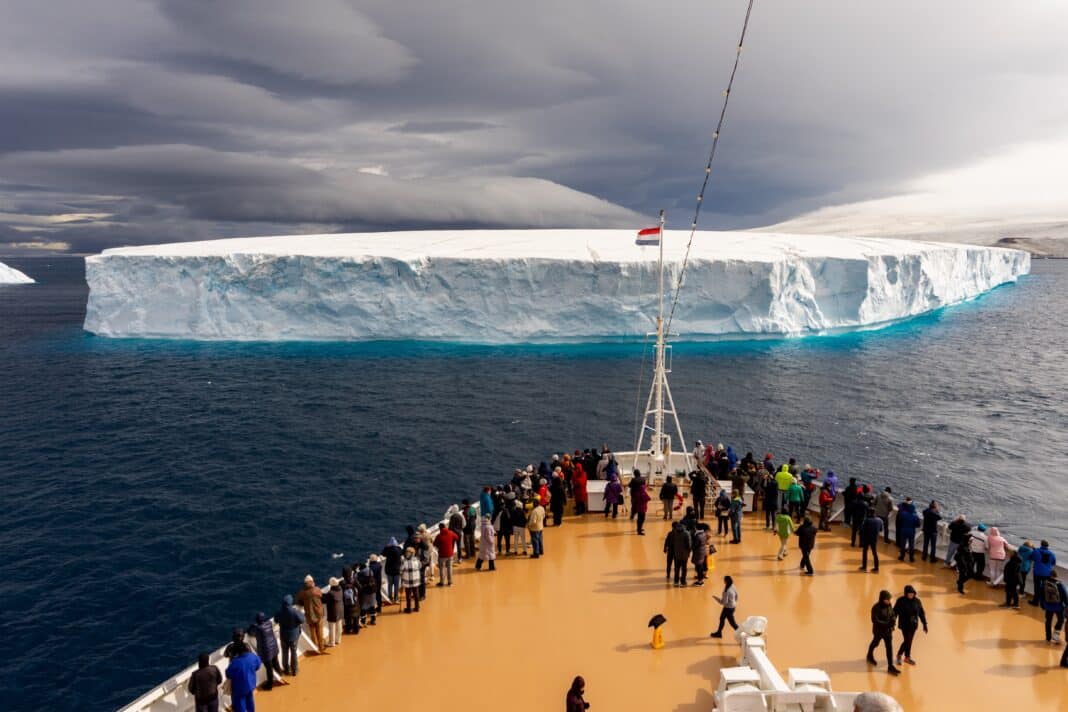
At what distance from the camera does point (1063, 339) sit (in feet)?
169

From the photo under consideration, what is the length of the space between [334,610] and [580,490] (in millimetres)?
5867

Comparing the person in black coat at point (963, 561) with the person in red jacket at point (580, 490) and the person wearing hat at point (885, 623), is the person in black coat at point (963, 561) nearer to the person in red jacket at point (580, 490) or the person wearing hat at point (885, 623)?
the person wearing hat at point (885, 623)

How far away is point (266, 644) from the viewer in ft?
25.9

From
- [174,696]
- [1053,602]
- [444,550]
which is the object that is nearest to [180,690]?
[174,696]

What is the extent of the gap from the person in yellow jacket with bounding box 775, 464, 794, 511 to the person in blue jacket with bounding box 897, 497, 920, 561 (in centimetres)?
191

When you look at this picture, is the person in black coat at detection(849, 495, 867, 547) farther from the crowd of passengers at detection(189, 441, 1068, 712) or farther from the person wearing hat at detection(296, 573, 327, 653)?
the person wearing hat at detection(296, 573, 327, 653)

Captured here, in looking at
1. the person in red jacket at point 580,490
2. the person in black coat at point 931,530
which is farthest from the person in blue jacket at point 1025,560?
the person in red jacket at point 580,490

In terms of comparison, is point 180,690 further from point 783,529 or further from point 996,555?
point 996,555

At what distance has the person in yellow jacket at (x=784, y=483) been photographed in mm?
12750

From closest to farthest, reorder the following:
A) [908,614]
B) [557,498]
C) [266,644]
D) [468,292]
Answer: [266,644], [908,614], [557,498], [468,292]

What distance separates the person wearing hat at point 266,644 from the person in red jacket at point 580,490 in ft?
22.1

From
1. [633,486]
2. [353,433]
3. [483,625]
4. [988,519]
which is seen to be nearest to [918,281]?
[988,519]

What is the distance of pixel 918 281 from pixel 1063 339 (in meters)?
11.1

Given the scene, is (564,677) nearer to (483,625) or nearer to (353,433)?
(483,625)
